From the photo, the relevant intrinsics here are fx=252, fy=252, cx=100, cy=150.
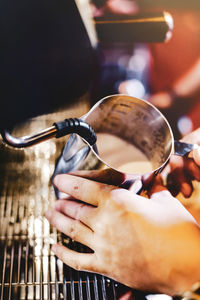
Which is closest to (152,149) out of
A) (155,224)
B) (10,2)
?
(155,224)

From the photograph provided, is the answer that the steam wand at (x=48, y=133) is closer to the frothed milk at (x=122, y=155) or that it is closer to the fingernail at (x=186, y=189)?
the frothed milk at (x=122, y=155)

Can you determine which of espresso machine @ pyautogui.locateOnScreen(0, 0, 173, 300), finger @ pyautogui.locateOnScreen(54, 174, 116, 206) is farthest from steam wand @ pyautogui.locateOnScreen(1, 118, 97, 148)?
finger @ pyautogui.locateOnScreen(54, 174, 116, 206)

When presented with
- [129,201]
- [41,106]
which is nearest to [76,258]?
[129,201]

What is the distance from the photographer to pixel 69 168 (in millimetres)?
534

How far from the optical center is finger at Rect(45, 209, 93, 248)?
1.60 feet

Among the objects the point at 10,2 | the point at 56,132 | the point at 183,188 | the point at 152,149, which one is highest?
the point at 10,2

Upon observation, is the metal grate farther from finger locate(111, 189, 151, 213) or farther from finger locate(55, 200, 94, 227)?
finger locate(111, 189, 151, 213)

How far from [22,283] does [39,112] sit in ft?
1.37

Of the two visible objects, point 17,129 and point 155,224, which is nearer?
point 155,224

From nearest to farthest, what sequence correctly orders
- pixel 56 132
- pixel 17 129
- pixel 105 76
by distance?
1. pixel 56 132
2. pixel 17 129
3. pixel 105 76

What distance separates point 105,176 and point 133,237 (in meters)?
0.12

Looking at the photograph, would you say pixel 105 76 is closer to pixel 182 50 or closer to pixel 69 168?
pixel 182 50

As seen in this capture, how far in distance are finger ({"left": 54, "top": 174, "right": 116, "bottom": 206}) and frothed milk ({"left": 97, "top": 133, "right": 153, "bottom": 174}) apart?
0.07 metres

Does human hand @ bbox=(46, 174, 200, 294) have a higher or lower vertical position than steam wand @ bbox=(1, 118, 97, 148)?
lower
